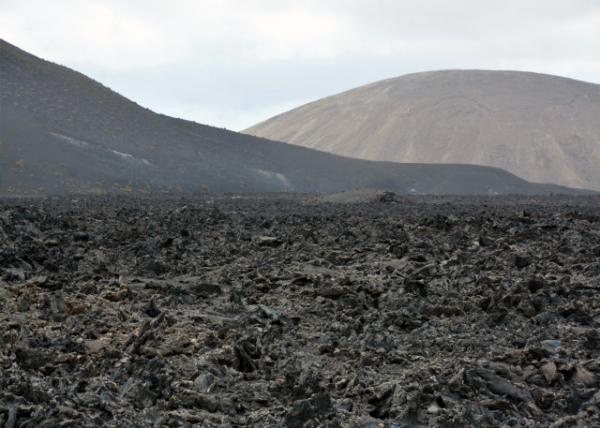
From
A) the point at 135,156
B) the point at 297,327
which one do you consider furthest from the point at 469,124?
the point at 297,327

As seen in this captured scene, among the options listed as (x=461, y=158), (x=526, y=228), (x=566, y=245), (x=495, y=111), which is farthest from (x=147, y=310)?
(x=495, y=111)

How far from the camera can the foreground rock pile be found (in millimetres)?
6684

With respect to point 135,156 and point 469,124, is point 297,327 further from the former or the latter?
point 469,124

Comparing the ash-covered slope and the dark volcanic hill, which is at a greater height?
the ash-covered slope

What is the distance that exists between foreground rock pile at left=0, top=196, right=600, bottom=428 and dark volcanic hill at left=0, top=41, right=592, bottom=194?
3040 cm

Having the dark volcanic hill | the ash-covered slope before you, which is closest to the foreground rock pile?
the dark volcanic hill

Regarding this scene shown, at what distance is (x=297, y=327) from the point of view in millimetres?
9617

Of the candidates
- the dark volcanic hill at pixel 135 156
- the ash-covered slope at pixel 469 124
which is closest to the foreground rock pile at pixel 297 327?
the dark volcanic hill at pixel 135 156

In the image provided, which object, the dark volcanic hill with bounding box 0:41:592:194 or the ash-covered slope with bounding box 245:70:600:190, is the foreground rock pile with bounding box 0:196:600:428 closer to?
the dark volcanic hill with bounding box 0:41:592:194

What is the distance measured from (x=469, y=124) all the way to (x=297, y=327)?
4150 inches

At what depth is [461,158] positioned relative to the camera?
105 meters

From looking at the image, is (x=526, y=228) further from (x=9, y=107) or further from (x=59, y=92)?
(x=59, y=92)

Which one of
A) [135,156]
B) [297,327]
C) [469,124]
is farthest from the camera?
[469,124]

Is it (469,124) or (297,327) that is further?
(469,124)
